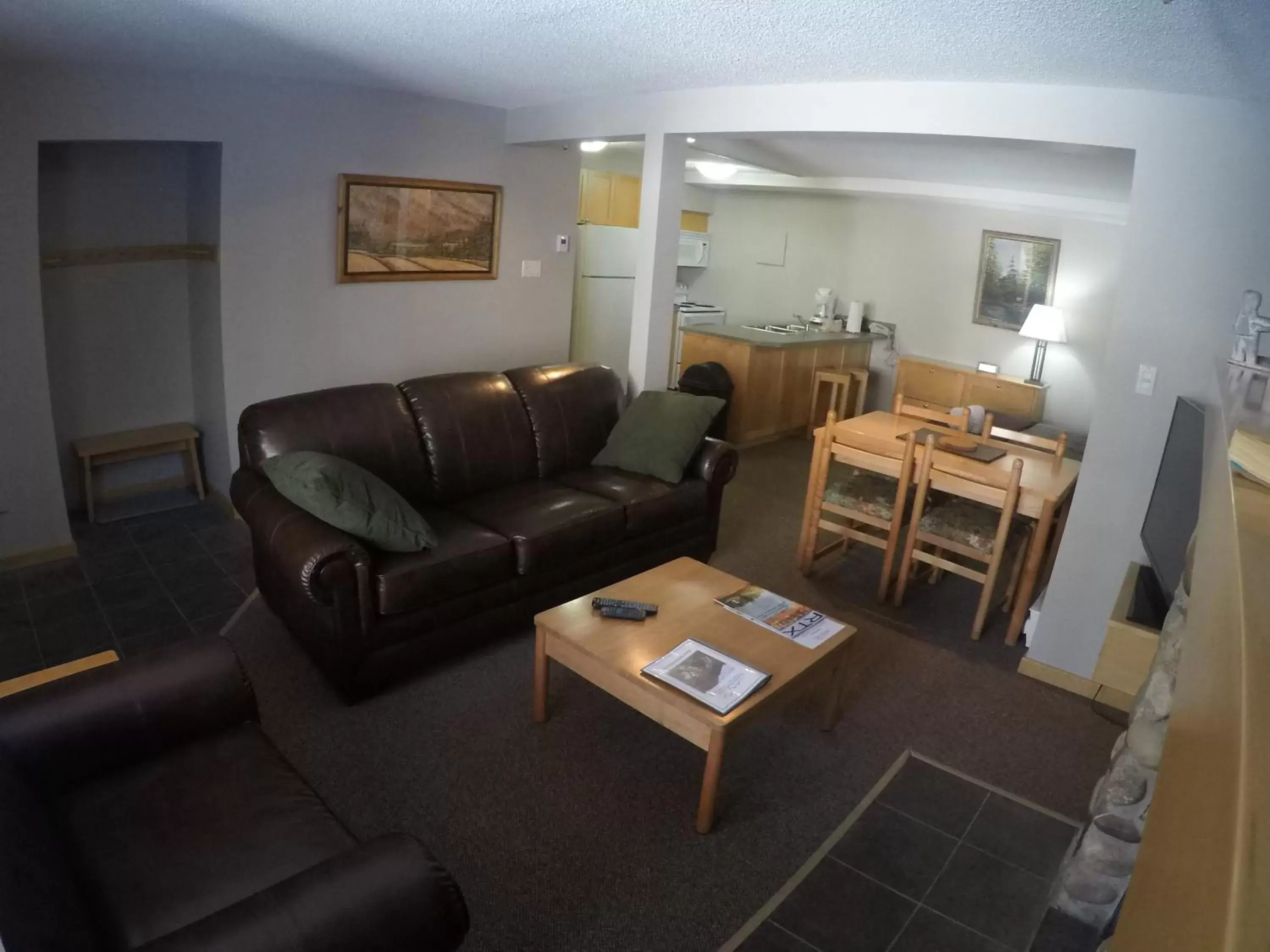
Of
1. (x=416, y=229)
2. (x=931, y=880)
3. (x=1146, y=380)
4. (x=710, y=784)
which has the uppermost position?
(x=416, y=229)

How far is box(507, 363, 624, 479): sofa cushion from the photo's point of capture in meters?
3.87

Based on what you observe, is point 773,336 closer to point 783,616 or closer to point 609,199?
point 609,199

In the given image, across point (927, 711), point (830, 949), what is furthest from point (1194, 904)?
point (927, 711)

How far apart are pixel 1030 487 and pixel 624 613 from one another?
6.29 feet

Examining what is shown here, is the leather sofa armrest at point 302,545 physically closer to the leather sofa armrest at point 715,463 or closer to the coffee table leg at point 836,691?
the coffee table leg at point 836,691

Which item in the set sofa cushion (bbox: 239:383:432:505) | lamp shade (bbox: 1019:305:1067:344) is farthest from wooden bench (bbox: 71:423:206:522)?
lamp shade (bbox: 1019:305:1067:344)

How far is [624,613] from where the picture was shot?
8.63 feet

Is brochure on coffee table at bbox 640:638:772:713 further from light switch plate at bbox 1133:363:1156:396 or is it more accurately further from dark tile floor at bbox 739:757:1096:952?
light switch plate at bbox 1133:363:1156:396

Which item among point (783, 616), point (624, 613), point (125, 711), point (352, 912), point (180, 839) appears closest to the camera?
point (352, 912)

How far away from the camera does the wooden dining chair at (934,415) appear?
3.91m

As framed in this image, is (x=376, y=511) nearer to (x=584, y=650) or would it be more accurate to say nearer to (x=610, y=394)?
(x=584, y=650)

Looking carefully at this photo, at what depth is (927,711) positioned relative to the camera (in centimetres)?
296

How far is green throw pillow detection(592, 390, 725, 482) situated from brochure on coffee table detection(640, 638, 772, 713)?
1.40 m

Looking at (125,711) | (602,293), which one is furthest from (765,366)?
(125,711)
